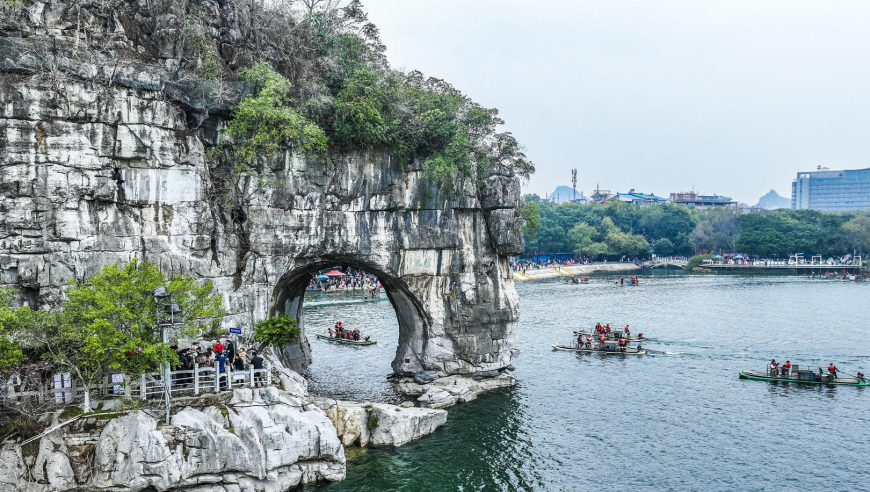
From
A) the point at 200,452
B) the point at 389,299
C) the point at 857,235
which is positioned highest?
the point at 857,235

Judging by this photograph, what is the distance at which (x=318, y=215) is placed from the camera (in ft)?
116

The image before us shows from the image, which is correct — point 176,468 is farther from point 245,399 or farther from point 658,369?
point 658,369

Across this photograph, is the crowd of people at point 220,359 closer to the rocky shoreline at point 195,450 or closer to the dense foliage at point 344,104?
the rocky shoreline at point 195,450

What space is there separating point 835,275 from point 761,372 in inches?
3385

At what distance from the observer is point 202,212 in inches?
1228

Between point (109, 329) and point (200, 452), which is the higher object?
point (109, 329)

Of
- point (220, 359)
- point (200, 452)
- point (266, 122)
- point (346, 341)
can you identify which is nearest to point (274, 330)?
point (220, 359)

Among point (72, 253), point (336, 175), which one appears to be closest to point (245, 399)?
point (72, 253)

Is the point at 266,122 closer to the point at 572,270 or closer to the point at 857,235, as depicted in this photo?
the point at 572,270

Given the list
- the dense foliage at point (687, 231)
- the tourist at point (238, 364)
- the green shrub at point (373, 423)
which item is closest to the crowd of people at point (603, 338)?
the green shrub at point (373, 423)

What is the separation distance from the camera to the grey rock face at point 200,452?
23.3 meters

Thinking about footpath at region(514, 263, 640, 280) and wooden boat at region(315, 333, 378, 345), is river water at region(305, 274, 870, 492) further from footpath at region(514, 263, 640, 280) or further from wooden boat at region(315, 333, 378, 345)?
footpath at region(514, 263, 640, 280)

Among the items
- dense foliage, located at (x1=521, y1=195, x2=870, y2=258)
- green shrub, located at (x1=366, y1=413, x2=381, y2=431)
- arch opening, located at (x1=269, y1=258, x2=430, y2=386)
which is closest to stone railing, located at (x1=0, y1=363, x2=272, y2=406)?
green shrub, located at (x1=366, y1=413, x2=381, y2=431)

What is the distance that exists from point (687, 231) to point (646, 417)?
418ft
